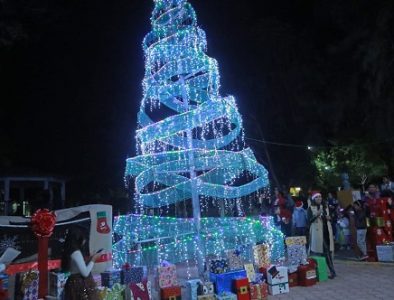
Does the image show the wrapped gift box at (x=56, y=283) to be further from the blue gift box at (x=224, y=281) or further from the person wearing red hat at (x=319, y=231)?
the person wearing red hat at (x=319, y=231)

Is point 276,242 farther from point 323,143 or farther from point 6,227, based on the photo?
point 323,143

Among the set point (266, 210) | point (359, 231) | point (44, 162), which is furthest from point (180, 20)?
point (44, 162)

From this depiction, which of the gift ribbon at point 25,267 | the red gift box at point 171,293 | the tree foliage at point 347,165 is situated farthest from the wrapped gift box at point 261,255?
the tree foliage at point 347,165

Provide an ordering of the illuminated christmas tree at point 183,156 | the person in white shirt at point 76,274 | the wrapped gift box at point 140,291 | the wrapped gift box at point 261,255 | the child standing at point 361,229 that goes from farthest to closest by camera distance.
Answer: the child standing at point 361,229 < the illuminated christmas tree at point 183,156 < the wrapped gift box at point 261,255 < the wrapped gift box at point 140,291 < the person in white shirt at point 76,274

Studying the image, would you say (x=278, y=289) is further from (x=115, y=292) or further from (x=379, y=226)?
(x=379, y=226)

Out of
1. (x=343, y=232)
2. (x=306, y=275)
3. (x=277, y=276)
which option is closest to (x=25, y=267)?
(x=277, y=276)

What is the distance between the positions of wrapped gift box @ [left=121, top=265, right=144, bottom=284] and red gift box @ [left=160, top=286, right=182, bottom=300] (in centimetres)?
42

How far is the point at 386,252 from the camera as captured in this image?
9969 millimetres

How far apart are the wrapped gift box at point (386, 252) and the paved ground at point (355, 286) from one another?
1.48 feet

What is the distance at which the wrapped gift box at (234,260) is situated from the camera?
780 cm

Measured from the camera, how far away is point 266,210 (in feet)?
55.1

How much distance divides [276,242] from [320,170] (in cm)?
1993

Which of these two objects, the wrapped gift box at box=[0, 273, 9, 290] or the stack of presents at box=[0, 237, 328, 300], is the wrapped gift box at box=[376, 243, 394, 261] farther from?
the wrapped gift box at box=[0, 273, 9, 290]

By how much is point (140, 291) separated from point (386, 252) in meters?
6.21
